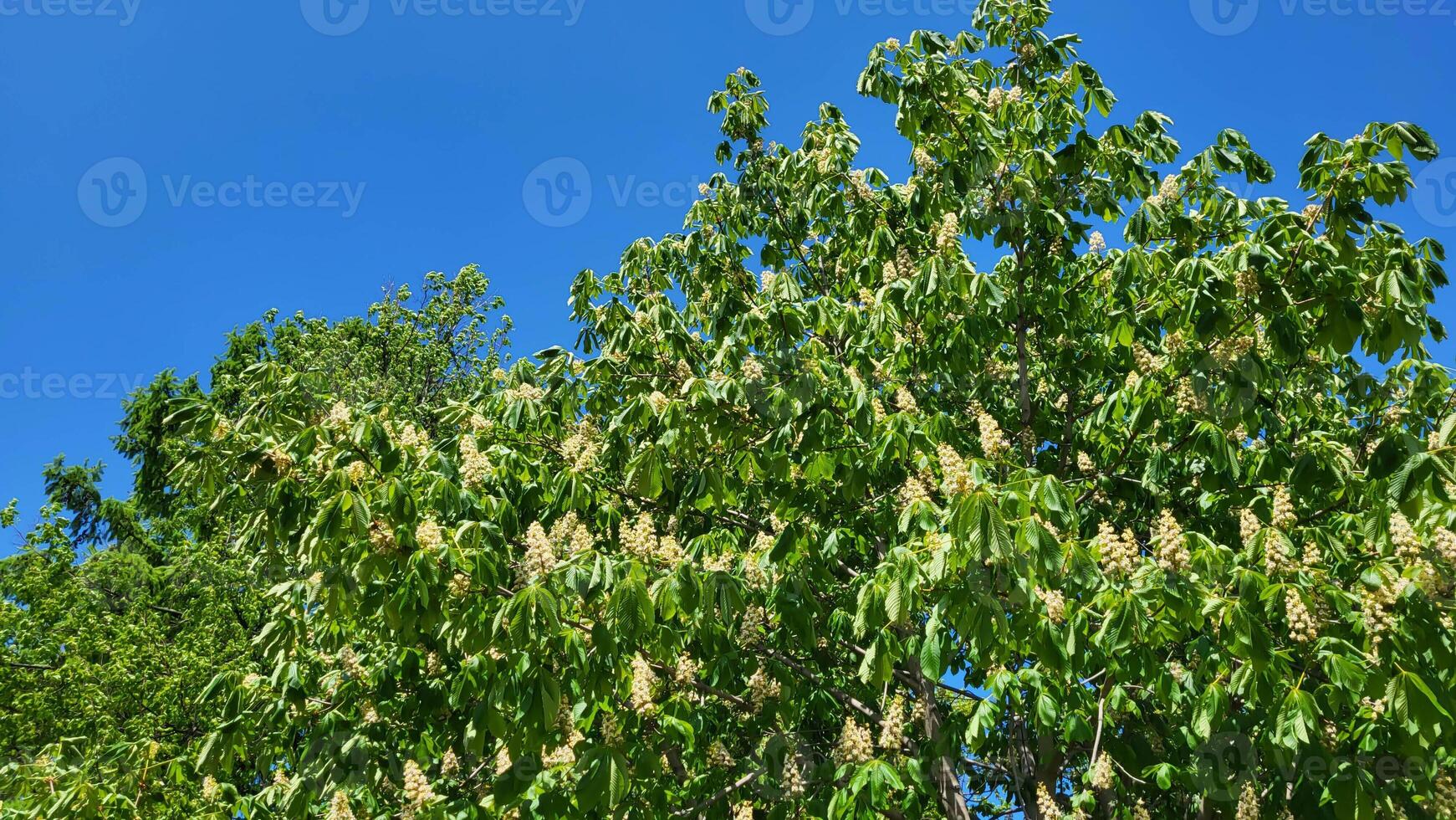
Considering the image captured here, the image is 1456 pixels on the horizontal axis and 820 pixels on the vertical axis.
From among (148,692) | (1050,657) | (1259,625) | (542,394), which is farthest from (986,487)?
(148,692)

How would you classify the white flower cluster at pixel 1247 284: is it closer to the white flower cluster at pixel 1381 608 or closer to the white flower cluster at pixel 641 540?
the white flower cluster at pixel 1381 608

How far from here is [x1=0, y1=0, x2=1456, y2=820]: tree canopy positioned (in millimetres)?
4098

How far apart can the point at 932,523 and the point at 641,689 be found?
63.2 inches

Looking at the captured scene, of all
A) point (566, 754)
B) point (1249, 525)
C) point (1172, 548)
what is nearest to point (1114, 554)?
point (1172, 548)

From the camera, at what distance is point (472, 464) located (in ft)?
16.6

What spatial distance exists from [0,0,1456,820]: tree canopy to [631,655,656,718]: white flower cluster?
3 centimetres

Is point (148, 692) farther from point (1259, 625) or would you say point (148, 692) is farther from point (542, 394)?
point (1259, 625)

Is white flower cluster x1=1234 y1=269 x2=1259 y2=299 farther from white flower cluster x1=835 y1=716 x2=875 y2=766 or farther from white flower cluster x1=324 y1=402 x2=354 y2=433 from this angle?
white flower cluster x1=324 y1=402 x2=354 y2=433

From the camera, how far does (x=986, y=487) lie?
3.69 m

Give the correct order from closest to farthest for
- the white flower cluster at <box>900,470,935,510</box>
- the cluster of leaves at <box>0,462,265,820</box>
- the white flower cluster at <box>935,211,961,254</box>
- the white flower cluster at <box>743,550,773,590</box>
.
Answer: the white flower cluster at <box>900,470,935,510</box> → the white flower cluster at <box>743,550,773,590</box> → the white flower cluster at <box>935,211,961,254</box> → the cluster of leaves at <box>0,462,265,820</box>

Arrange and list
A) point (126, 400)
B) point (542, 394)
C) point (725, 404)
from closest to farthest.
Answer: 1. point (725, 404)
2. point (542, 394)
3. point (126, 400)

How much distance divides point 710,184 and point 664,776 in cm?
565

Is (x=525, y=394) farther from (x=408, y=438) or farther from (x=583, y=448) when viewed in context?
(x=408, y=438)

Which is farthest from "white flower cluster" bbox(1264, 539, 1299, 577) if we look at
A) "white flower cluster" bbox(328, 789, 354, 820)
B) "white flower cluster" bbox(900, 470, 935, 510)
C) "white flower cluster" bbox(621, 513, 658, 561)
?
"white flower cluster" bbox(328, 789, 354, 820)
